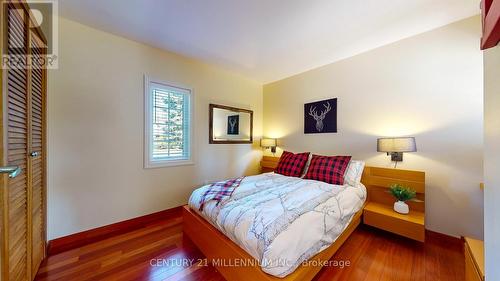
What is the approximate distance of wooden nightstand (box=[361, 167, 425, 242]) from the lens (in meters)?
1.87

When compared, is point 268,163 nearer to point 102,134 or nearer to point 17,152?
point 102,134

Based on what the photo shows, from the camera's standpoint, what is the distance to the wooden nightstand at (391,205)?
187cm

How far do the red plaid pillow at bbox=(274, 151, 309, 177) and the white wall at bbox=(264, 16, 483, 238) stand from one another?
58 centimetres

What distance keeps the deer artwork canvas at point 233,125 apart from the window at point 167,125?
2.55 feet

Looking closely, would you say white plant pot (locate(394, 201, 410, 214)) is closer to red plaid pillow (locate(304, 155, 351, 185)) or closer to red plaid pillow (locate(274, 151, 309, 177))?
red plaid pillow (locate(304, 155, 351, 185))

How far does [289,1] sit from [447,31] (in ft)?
6.15

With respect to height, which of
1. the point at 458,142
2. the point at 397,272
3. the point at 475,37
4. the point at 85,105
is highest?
the point at 475,37

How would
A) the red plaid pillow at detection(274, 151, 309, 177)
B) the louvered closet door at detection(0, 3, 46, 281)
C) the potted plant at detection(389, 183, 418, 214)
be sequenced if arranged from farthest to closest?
the red plaid pillow at detection(274, 151, 309, 177)
the potted plant at detection(389, 183, 418, 214)
the louvered closet door at detection(0, 3, 46, 281)

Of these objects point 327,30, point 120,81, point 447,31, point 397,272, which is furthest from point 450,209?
point 120,81


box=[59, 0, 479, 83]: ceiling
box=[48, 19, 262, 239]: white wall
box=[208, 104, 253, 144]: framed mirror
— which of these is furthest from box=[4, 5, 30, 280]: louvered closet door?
box=[208, 104, 253, 144]: framed mirror

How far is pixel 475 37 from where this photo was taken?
72.7 inches

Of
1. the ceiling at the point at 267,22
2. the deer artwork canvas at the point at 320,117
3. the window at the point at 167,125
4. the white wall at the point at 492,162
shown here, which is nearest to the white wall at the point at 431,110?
the deer artwork canvas at the point at 320,117

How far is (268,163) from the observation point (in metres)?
3.73

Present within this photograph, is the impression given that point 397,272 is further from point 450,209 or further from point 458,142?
point 458,142
